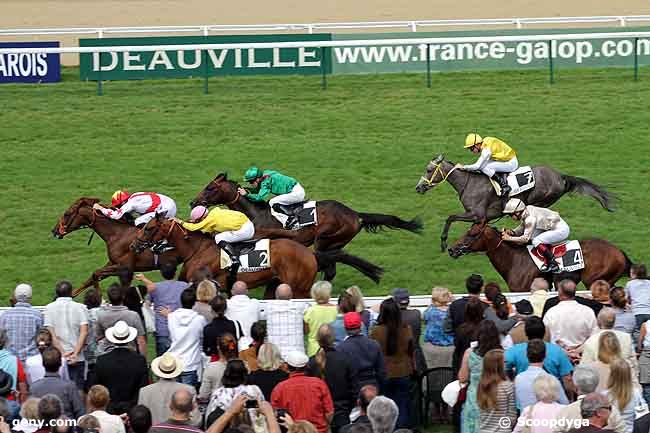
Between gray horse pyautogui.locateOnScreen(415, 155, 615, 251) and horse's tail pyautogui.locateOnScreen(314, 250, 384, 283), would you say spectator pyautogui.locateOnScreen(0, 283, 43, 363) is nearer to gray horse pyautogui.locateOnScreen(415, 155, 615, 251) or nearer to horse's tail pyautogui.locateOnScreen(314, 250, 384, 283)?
horse's tail pyautogui.locateOnScreen(314, 250, 384, 283)

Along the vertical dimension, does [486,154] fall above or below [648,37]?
below

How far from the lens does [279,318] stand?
8852 millimetres

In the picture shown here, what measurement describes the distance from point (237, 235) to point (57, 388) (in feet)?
13.9

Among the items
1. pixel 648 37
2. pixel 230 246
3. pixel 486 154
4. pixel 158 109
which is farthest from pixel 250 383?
pixel 648 37

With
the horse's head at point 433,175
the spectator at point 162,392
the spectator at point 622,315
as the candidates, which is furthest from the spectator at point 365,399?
the horse's head at point 433,175

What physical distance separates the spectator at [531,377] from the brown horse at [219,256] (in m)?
4.27

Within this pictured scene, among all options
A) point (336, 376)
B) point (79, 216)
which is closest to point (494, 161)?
point (79, 216)

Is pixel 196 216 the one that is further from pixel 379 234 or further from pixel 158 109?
pixel 158 109

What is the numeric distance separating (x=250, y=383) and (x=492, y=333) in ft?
4.58

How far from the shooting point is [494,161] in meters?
13.8

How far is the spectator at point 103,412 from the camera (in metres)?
6.93

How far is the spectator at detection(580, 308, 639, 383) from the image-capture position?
7.73 metres

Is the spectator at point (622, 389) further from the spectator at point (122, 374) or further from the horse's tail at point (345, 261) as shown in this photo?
the horse's tail at point (345, 261)

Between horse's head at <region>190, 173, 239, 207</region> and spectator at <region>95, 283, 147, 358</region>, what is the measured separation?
13.0 feet
